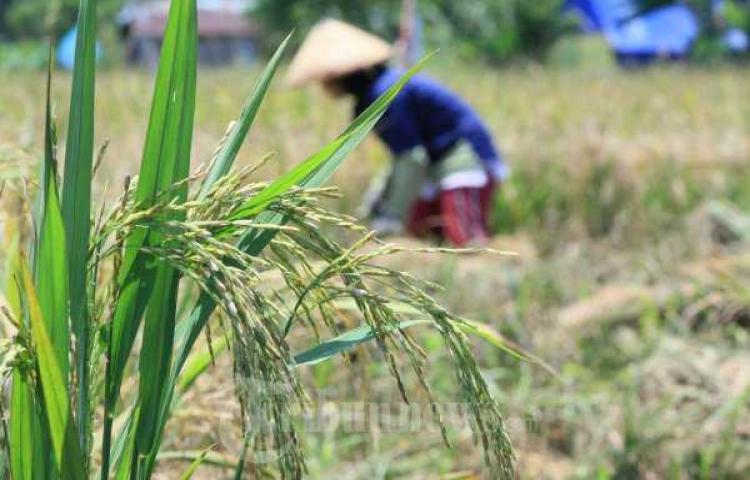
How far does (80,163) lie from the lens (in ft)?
4.24

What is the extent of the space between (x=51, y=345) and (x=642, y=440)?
82.8 inches

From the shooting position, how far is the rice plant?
3.86 ft

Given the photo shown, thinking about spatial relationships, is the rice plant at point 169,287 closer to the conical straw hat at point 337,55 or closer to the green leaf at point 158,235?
the green leaf at point 158,235

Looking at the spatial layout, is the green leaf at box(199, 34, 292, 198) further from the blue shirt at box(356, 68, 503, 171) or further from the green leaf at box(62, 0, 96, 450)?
the blue shirt at box(356, 68, 503, 171)

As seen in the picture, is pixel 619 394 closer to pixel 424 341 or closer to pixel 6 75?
pixel 424 341

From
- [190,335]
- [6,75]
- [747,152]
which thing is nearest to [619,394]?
[190,335]

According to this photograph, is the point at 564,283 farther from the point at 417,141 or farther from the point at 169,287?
the point at 169,287

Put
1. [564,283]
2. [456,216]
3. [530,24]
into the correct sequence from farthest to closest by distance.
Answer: [530,24] < [456,216] < [564,283]

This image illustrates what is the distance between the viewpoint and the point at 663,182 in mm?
6109

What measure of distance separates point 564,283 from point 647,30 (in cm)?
2258

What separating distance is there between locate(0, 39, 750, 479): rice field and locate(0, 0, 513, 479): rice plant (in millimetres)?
53

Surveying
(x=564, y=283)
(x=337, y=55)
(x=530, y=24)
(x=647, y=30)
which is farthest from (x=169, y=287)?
(x=530, y=24)

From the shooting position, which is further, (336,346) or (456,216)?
(456,216)

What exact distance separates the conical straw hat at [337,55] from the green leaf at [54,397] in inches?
139
